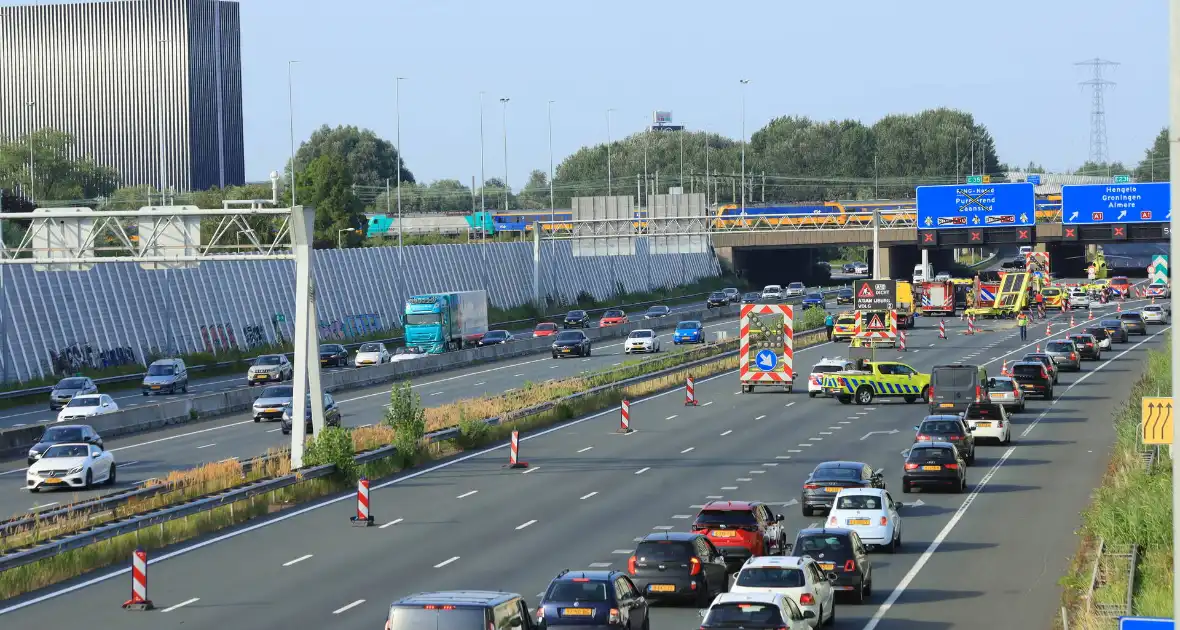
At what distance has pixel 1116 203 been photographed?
7431 cm

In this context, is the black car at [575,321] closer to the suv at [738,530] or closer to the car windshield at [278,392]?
the car windshield at [278,392]

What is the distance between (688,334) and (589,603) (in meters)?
72.0

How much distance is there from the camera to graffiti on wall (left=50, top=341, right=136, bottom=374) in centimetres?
7056

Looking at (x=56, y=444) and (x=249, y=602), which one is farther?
(x=56, y=444)

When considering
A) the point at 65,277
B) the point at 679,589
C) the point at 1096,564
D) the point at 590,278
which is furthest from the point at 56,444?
the point at 590,278

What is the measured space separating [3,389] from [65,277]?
8.76 m

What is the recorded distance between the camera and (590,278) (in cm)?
13075

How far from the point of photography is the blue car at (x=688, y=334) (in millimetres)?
92250

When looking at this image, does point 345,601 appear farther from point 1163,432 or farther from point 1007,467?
point 1007,467

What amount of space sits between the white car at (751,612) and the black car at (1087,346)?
204 feet

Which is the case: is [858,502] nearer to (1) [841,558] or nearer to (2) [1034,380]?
(1) [841,558]

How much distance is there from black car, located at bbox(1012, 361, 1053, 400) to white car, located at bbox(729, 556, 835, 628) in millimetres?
41127

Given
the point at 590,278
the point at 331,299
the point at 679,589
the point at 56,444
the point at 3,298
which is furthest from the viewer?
the point at 590,278

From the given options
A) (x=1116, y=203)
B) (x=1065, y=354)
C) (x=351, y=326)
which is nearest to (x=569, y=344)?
(x=351, y=326)
